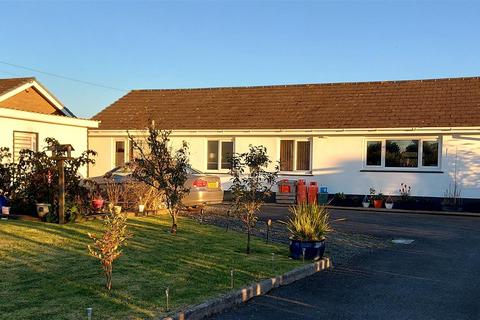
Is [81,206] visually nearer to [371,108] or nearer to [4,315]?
[4,315]

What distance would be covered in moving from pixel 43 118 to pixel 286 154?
32.7 feet

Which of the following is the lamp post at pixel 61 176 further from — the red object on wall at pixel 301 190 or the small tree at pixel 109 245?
the red object on wall at pixel 301 190

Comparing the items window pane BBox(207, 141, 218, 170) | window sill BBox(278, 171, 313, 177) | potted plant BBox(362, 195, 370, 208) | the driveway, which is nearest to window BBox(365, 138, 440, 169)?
potted plant BBox(362, 195, 370, 208)

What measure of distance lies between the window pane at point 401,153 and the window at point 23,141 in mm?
13082

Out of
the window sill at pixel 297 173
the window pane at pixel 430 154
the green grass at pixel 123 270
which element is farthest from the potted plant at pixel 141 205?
the window pane at pixel 430 154

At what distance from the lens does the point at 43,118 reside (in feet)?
56.3

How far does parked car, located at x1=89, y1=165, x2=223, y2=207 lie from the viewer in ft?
50.5

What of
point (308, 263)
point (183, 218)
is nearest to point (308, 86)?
point (183, 218)

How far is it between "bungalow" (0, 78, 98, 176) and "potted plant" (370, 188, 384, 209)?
36.8 feet

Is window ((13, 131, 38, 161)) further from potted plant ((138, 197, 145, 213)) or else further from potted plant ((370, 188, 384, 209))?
potted plant ((370, 188, 384, 209))

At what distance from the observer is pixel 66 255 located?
820cm

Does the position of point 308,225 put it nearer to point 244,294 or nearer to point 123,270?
point 244,294

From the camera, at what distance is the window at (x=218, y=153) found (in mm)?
22923

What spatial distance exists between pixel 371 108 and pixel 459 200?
535 centimetres
